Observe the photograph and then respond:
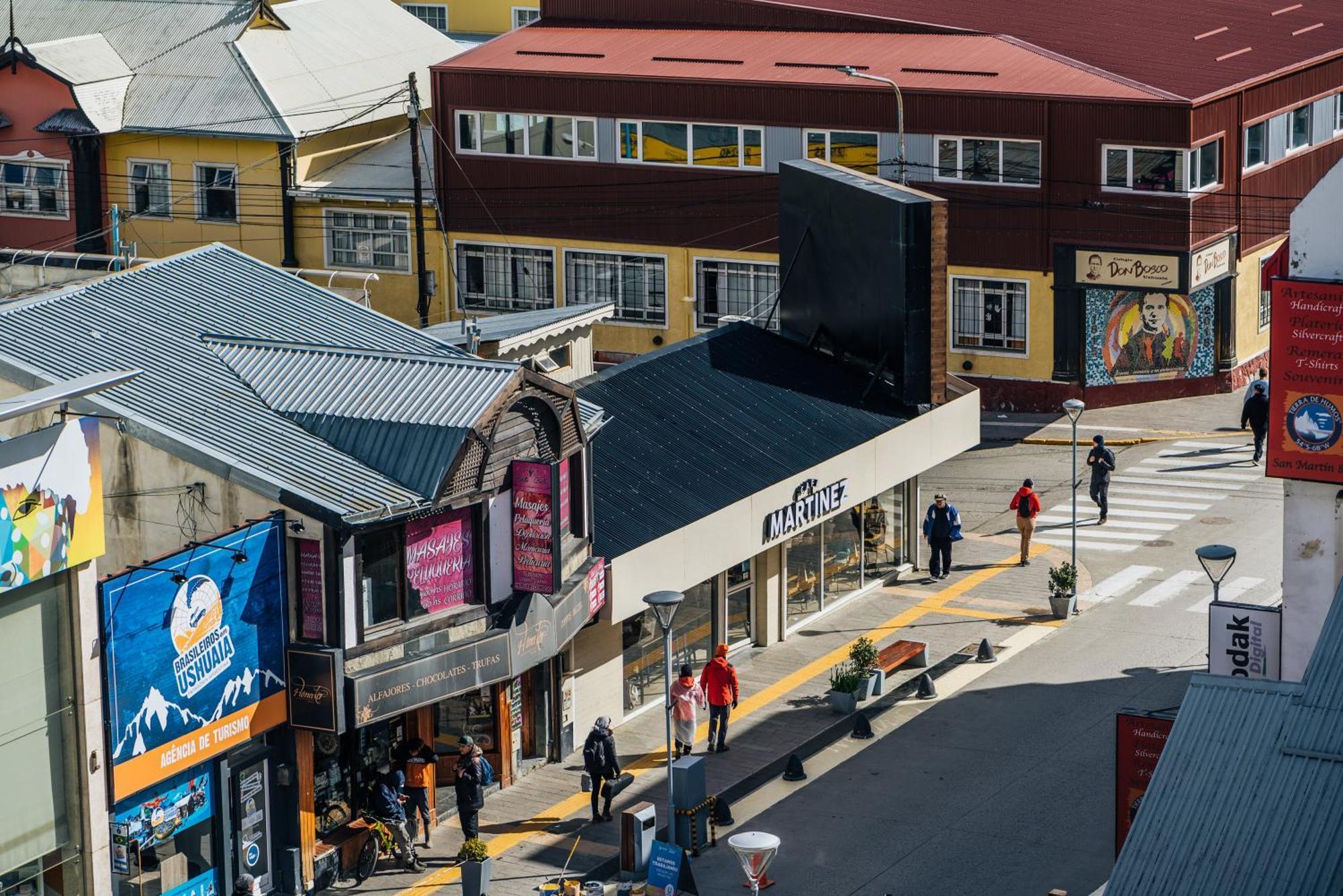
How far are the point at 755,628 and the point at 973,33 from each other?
86.2ft

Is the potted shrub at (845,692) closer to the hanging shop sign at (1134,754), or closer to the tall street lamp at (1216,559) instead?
the tall street lamp at (1216,559)

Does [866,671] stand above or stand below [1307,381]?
below

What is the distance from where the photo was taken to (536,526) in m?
32.8

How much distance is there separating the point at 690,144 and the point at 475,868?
34.2m

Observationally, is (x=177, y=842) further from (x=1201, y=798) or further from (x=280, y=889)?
→ (x=1201, y=798)

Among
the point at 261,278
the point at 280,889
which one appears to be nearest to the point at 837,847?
the point at 280,889

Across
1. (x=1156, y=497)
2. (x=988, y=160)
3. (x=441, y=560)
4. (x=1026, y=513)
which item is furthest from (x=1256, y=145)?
(x=441, y=560)

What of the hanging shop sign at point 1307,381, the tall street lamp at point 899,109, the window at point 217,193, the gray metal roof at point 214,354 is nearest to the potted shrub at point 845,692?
the gray metal roof at point 214,354

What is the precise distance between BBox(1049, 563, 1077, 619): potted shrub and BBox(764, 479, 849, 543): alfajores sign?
4.46m

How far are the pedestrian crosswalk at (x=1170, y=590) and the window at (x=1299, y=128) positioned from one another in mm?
20822

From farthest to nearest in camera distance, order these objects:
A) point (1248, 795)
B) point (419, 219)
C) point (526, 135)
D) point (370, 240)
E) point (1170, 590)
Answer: point (370, 240) < point (526, 135) < point (419, 219) < point (1170, 590) < point (1248, 795)

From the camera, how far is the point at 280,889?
30.8 m

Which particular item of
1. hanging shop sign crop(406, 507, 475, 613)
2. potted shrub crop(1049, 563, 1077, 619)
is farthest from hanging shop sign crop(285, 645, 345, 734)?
potted shrub crop(1049, 563, 1077, 619)

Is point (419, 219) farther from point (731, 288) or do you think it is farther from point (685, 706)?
point (685, 706)
